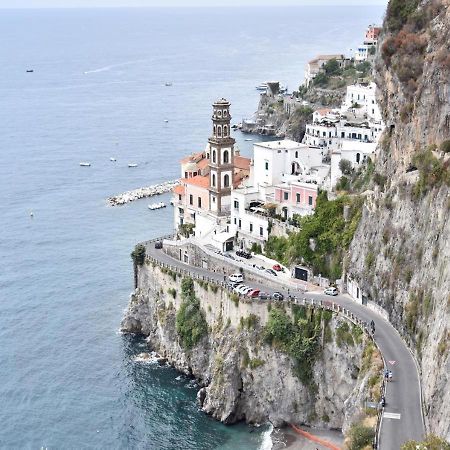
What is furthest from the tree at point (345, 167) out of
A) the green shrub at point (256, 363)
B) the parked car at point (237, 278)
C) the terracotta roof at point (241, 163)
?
the green shrub at point (256, 363)

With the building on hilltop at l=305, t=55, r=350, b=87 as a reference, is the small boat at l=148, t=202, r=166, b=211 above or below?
below

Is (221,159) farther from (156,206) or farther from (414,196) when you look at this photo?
(156,206)

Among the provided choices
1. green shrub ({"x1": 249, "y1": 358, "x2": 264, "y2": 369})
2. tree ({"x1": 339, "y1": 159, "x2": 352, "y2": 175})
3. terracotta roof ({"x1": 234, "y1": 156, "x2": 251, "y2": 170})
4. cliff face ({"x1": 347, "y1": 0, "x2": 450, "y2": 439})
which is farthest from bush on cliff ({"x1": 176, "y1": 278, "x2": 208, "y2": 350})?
terracotta roof ({"x1": 234, "y1": 156, "x2": 251, "y2": 170})

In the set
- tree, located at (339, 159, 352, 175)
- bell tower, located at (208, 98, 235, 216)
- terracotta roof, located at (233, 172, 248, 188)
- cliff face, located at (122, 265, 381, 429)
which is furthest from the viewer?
terracotta roof, located at (233, 172, 248, 188)

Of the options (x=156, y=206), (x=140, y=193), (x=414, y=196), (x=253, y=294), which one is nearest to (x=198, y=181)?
(x=253, y=294)

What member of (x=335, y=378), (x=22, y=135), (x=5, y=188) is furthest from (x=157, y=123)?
(x=335, y=378)

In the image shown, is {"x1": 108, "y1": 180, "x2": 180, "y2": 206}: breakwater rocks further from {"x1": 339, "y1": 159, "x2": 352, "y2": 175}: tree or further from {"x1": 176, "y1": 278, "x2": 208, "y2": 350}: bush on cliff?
{"x1": 339, "y1": 159, "x2": 352, "y2": 175}: tree

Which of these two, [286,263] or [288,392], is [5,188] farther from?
[288,392]
